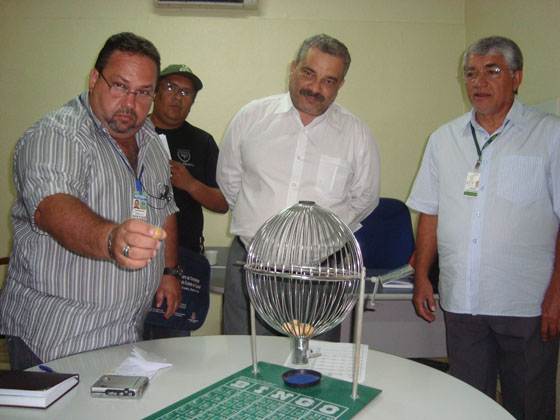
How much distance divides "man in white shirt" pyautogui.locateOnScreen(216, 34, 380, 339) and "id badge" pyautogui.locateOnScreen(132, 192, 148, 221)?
0.49 metres

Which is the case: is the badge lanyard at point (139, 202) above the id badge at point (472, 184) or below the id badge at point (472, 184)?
below

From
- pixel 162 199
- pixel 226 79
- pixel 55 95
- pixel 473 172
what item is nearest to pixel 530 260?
pixel 473 172

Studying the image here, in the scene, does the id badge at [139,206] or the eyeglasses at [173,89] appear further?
the eyeglasses at [173,89]

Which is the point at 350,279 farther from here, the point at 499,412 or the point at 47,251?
the point at 47,251

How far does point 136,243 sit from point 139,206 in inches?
26.6

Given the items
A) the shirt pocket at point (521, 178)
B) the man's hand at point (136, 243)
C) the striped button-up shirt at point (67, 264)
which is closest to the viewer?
the man's hand at point (136, 243)

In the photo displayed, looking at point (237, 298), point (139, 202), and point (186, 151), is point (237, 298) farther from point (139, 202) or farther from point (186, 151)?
point (186, 151)

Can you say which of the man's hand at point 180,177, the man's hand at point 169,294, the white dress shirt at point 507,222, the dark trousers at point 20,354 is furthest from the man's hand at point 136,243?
the white dress shirt at point 507,222

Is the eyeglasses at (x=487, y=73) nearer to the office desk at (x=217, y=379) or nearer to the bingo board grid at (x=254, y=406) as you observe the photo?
the office desk at (x=217, y=379)

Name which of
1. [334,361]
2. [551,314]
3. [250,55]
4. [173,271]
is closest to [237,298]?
[173,271]

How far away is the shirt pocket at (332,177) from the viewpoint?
197 centimetres

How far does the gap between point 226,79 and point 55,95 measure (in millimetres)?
1452

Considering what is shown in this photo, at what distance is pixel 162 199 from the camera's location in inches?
69.3

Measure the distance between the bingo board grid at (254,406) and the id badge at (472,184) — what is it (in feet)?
4.19
